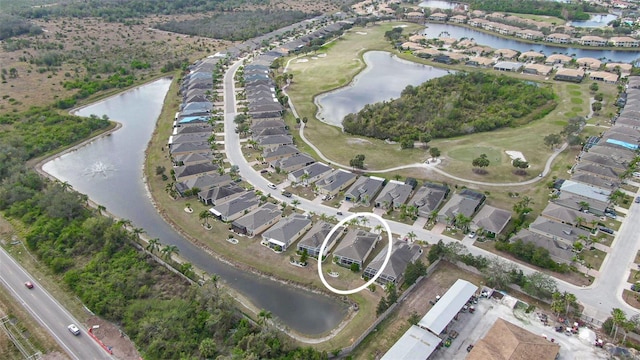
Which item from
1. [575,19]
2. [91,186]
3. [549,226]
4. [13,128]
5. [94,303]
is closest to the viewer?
[94,303]

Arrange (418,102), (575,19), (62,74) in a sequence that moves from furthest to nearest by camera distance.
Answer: (575,19)
(62,74)
(418,102)

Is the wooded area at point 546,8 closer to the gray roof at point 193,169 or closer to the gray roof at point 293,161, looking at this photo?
the gray roof at point 293,161

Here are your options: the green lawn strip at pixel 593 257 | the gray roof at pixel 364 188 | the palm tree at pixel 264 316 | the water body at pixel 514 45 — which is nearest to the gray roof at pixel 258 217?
the gray roof at pixel 364 188

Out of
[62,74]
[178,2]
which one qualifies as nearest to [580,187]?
A: [62,74]

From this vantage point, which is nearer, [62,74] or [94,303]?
[94,303]

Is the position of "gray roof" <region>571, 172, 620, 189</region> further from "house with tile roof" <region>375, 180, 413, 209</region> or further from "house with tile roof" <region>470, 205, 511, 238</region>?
"house with tile roof" <region>375, 180, 413, 209</region>

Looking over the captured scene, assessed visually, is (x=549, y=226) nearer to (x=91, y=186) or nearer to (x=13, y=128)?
(x=91, y=186)
